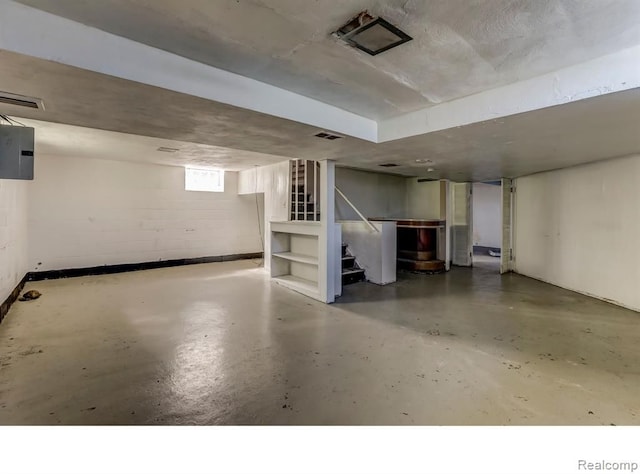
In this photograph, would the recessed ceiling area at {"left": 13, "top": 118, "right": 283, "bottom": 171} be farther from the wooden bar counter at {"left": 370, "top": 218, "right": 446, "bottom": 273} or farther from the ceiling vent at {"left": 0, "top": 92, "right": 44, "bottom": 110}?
the wooden bar counter at {"left": 370, "top": 218, "right": 446, "bottom": 273}

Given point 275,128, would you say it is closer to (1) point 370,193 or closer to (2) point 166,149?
(2) point 166,149

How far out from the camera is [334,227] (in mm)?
4855

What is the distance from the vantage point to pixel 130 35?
1.79 metres

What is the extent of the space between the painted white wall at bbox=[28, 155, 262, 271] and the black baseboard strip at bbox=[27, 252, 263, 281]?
11 centimetres

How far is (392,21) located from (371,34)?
142 millimetres

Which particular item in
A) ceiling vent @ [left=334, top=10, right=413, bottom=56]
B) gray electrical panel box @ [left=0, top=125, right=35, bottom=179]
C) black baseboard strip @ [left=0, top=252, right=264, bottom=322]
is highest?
ceiling vent @ [left=334, top=10, right=413, bottom=56]

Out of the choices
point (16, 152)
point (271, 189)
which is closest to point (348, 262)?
point (271, 189)

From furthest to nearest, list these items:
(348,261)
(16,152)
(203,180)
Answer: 1. (203,180)
2. (348,261)
3. (16,152)

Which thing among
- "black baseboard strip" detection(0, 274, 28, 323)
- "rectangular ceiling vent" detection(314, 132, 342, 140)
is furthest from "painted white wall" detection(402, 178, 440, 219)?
"black baseboard strip" detection(0, 274, 28, 323)

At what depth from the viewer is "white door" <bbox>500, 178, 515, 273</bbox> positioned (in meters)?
6.88

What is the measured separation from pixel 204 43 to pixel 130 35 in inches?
16.2
